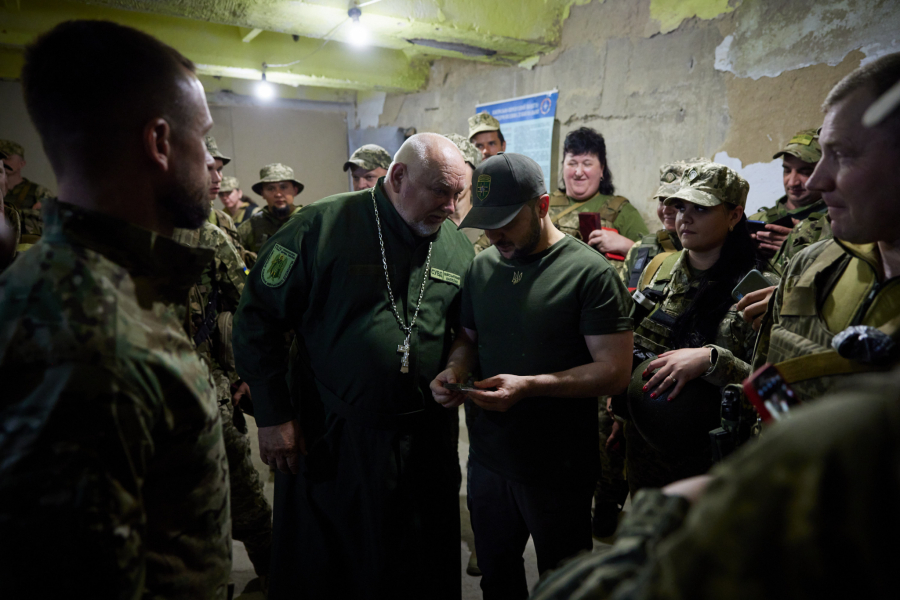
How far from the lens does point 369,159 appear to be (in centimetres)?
432

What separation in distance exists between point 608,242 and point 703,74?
1471mm

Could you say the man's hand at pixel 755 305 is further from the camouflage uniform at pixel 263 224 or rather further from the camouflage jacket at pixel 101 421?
the camouflage uniform at pixel 263 224

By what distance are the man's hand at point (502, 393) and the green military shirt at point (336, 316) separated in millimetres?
327

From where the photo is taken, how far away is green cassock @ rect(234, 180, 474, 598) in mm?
1854

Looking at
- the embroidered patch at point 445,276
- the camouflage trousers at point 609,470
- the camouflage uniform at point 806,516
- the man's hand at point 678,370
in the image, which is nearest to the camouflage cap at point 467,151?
the embroidered patch at point 445,276

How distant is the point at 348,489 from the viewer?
1.88 metres

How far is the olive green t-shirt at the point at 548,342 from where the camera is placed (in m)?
1.76

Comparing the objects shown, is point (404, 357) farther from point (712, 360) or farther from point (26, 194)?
point (26, 194)

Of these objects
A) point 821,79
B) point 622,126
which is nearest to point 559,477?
point 821,79

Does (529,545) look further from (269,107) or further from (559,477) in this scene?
(269,107)

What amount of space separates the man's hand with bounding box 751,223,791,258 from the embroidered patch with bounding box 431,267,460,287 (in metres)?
1.96

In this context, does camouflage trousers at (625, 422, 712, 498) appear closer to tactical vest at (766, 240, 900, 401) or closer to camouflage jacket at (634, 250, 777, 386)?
camouflage jacket at (634, 250, 777, 386)

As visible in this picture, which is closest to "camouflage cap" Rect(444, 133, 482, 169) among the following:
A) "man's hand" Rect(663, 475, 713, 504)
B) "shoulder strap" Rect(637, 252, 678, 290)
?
"shoulder strap" Rect(637, 252, 678, 290)

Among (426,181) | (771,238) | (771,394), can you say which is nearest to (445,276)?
(426,181)
